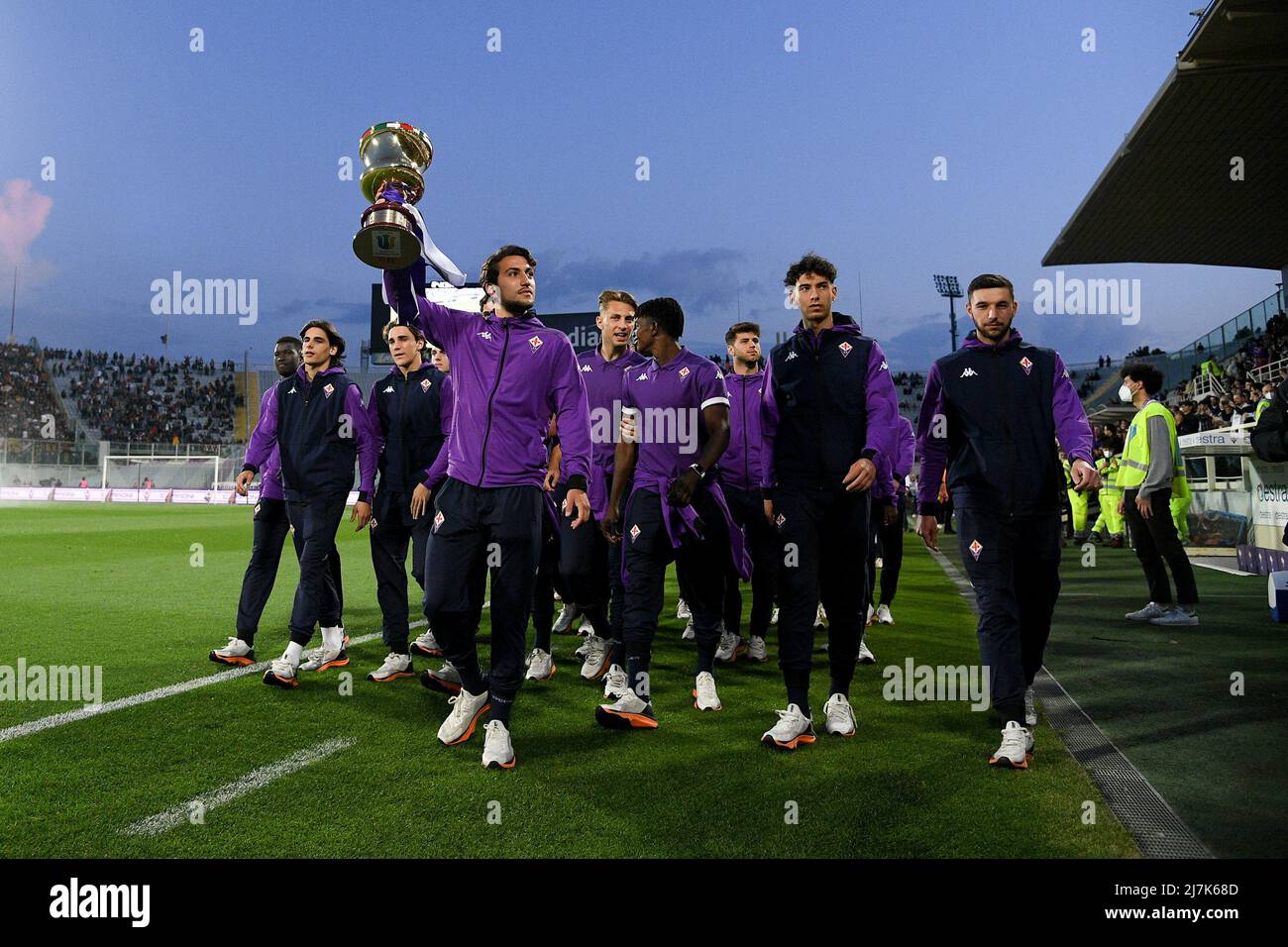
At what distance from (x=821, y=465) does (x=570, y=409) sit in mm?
1240

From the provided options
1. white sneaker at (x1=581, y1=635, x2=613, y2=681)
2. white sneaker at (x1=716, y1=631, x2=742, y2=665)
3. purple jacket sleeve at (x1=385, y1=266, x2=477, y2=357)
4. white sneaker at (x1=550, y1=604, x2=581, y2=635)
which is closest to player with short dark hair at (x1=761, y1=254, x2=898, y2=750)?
purple jacket sleeve at (x1=385, y1=266, x2=477, y2=357)

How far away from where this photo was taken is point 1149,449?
7.40m

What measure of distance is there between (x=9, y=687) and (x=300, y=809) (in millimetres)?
2950

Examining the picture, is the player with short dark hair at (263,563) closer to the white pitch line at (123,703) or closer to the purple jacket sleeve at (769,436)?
the white pitch line at (123,703)

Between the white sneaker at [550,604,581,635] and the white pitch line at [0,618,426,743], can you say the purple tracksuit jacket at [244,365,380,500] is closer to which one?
the white pitch line at [0,618,426,743]

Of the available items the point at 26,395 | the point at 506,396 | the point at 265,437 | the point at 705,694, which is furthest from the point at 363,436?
the point at 26,395

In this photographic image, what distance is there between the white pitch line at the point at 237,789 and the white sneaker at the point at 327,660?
→ 1783 millimetres

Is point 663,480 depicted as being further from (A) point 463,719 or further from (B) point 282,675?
(B) point 282,675

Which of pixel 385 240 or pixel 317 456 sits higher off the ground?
pixel 385 240

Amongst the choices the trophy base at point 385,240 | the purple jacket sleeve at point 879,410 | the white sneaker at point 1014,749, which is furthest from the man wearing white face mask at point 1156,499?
the trophy base at point 385,240

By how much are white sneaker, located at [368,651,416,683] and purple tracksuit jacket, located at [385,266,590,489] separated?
2.07 metres

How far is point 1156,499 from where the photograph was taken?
7273 millimetres
